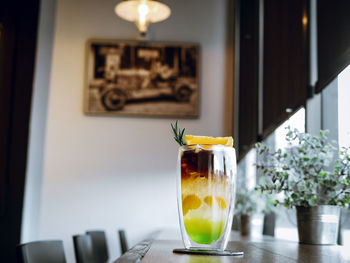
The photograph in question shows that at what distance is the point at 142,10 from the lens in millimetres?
3629

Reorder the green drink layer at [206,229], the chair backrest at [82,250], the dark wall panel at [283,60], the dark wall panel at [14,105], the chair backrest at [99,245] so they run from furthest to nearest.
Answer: the dark wall panel at [14,105]
the chair backrest at [99,245]
the dark wall panel at [283,60]
the chair backrest at [82,250]
the green drink layer at [206,229]

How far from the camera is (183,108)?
4.41 m

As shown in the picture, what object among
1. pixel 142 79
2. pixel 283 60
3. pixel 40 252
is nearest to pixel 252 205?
pixel 283 60

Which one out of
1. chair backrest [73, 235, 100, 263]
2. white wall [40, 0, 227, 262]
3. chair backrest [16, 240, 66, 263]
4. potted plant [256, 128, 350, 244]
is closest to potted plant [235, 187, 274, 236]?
white wall [40, 0, 227, 262]

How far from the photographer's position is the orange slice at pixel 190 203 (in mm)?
1030

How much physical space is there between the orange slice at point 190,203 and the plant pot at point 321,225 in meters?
0.66

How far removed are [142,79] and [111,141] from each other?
668 millimetres

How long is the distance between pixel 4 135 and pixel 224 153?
136 inches

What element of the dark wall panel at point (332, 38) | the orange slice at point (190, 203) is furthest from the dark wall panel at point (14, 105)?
the orange slice at point (190, 203)

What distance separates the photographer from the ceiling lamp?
11.9ft

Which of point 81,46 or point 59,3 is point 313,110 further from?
point 59,3

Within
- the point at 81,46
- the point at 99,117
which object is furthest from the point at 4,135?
the point at 81,46

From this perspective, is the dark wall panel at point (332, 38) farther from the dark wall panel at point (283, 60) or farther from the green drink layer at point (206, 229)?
the green drink layer at point (206, 229)

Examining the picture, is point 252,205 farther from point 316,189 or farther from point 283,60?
point 316,189
